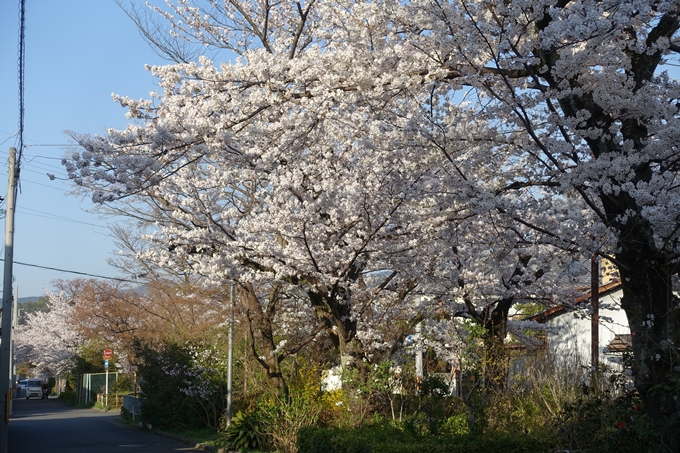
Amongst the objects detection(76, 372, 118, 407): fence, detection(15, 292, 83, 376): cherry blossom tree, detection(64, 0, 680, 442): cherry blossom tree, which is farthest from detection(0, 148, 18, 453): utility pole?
detection(15, 292, 83, 376): cherry blossom tree

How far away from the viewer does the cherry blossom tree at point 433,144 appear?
777cm

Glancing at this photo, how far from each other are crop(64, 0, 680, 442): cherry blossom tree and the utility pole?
363 cm

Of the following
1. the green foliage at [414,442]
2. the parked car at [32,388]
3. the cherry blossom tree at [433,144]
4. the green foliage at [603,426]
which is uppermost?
the cherry blossom tree at [433,144]

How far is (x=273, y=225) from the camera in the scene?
40.1ft

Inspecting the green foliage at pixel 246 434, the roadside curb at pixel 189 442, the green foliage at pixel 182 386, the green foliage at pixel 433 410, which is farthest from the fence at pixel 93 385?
the green foliage at pixel 433 410

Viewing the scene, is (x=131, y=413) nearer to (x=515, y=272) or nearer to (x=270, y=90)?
(x=515, y=272)

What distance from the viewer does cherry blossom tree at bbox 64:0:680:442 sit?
777 cm

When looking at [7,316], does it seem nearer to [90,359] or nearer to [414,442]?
[414,442]

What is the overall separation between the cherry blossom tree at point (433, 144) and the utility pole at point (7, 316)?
3.63 m

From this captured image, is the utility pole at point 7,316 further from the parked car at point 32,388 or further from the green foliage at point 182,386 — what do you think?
the parked car at point 32,388

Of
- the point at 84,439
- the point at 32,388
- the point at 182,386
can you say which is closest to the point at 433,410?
the point at 182,386

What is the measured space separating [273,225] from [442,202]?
3.93 m

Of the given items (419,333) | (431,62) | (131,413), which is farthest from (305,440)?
(131,413)

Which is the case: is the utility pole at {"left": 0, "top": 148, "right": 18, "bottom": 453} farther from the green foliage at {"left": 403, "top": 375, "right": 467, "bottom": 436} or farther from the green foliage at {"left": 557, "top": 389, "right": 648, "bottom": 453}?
the green foliage at {"left": 557, "top": 389, "right": 648, "bottom": 453}
